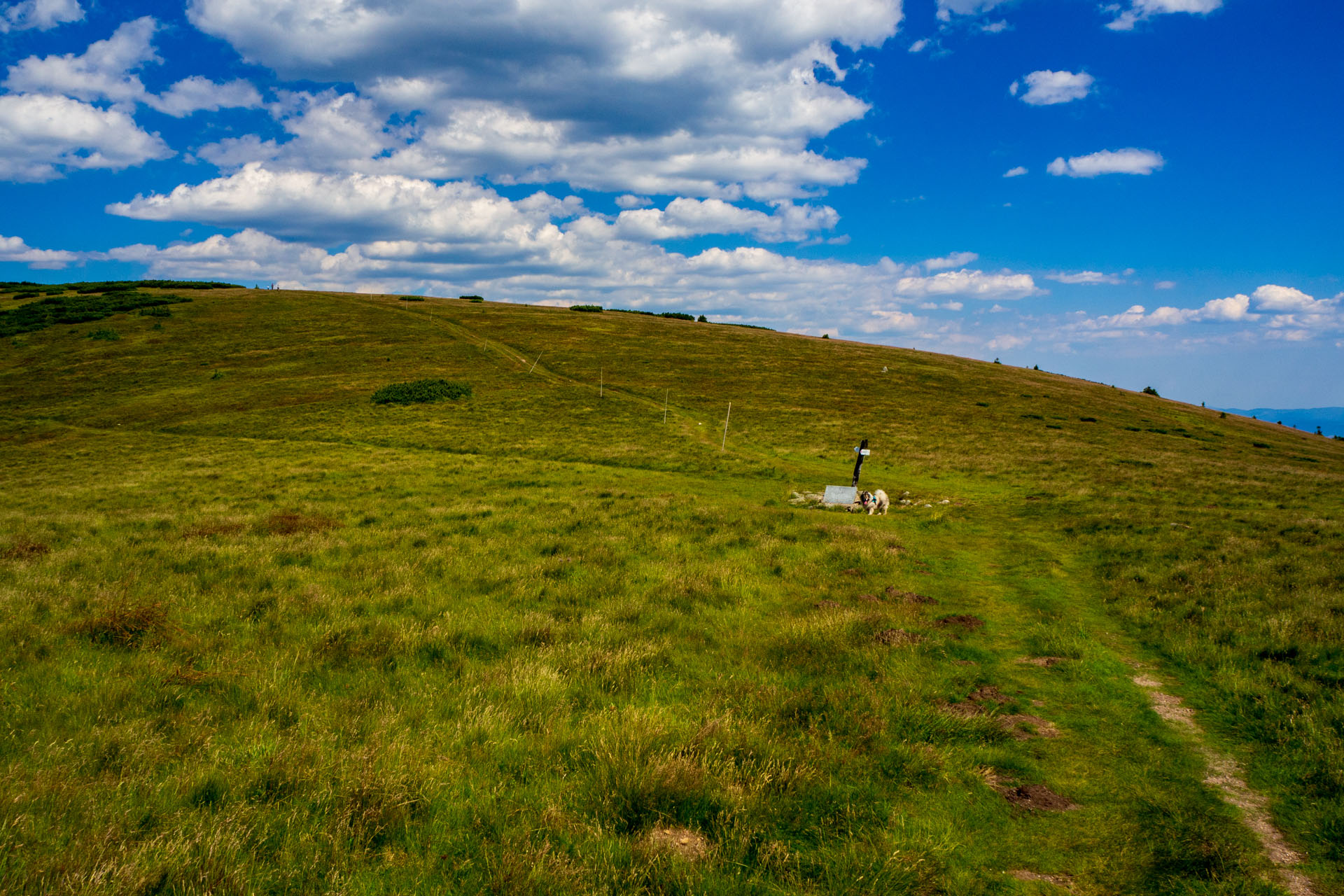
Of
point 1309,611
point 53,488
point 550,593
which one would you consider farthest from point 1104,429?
point 53,488

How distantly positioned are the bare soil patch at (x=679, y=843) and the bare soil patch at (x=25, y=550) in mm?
15915

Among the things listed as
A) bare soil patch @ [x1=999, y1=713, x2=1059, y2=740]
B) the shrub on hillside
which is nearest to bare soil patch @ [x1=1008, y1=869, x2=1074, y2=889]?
bare soil patch @ [x1=999, y1=713, x2=1059, y2=740]

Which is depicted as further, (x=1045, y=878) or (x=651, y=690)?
(x=651, y=690)

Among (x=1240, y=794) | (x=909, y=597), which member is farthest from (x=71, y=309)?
(x=1240, y=794)

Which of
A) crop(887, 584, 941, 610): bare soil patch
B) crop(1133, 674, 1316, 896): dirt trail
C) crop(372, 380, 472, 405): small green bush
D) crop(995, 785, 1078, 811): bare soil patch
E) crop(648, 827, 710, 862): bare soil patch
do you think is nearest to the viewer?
crop(648, 827, 710, 862): bare soil patch

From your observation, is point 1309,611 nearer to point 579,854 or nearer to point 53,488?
point 579,854

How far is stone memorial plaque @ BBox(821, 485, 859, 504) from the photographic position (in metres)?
23.8

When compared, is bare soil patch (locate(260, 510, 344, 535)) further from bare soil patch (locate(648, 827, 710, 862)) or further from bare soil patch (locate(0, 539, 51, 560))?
bare soil patch (locate(648, 827, 710, 862))

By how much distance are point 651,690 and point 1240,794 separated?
20.3 feet

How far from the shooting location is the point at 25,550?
13.8 m

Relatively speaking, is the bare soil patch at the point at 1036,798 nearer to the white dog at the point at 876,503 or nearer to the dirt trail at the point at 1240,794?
the dirt trail at the point at 1240,794

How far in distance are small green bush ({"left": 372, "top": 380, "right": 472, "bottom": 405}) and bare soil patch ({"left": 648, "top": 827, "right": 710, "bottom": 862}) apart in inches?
1962

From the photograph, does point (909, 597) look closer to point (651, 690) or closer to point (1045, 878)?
point (651, 690)

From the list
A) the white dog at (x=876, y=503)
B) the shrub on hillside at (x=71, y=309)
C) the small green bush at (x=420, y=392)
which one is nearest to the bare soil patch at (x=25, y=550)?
the white dog at (x=876, y=503)
